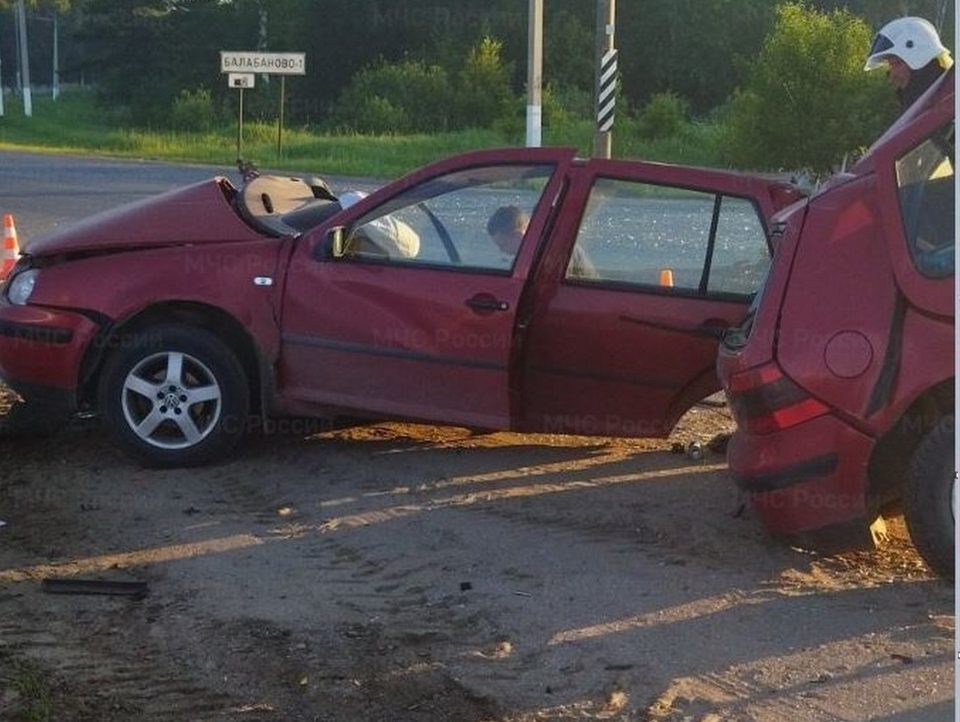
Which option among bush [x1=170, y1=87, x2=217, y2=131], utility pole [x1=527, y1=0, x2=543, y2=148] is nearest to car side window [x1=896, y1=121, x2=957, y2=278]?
utility pole [x1=527, y1=0, x2=543, y2=148]

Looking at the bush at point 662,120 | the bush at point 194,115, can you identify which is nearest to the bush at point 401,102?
the bush at point 194,115

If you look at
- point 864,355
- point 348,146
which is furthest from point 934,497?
point 348,146

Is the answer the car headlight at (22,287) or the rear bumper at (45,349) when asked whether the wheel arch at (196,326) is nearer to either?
the rear bumper at (45,349)

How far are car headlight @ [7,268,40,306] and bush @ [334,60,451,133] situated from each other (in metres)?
44.6

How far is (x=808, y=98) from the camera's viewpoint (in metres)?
30.3

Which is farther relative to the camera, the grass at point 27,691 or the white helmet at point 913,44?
the white helmet at point 913,44

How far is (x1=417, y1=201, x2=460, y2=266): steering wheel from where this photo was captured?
702cm

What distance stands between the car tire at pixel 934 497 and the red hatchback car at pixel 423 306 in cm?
173

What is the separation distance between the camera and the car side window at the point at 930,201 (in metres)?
5.17

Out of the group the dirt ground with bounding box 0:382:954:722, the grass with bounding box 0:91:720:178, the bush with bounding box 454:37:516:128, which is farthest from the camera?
the bush with bounding box 454:37:516:128

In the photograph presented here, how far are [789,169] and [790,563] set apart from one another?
25889 millimetres

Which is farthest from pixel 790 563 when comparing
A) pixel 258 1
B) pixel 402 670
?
pixel 258 1

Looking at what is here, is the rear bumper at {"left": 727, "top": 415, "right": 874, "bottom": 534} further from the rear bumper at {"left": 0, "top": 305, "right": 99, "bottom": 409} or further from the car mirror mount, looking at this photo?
the rear bumper at {"left": 0, "top": 305, "right": 99, "bottom": 409}

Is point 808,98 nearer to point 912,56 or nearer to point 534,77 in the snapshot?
point 534,77
